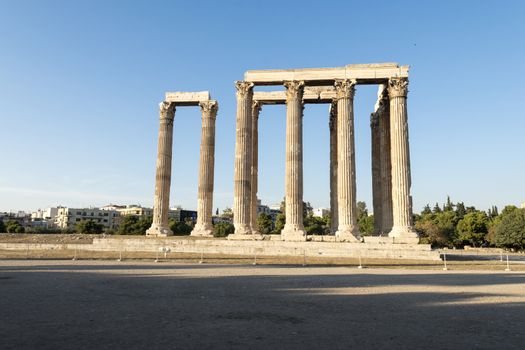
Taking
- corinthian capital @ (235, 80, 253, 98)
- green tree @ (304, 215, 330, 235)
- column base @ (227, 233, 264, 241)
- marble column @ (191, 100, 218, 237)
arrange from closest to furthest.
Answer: column base @ (227, 233, 264, 241), corinthian capital @ (235, 80, 253, 98), marble column @ (191, 100, 218, 237), green tree @ (304, 215, 330, 235)

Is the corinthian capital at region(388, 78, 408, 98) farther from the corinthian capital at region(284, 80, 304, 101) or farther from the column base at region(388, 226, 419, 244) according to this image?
the column base at region(388, 226, 419, 244)

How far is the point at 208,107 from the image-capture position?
46.8 meters

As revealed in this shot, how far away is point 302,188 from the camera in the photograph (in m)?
37.8

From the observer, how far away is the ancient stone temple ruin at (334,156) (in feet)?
117

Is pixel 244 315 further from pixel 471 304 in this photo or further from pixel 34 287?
pixel 34 287

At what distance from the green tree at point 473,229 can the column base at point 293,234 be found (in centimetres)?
6718

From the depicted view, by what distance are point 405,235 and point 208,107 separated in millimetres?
25913

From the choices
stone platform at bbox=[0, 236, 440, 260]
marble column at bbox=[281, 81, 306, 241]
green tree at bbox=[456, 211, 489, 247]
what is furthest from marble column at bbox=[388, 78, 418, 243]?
green tree at bbox=[456, 211, 489, 247]

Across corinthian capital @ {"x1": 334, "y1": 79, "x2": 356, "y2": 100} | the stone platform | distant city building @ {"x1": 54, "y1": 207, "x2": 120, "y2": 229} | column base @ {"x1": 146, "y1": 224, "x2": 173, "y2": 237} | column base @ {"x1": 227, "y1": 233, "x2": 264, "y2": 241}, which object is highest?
corinthian capital @ {"x1": 334, "y1": 79, "x2": 356, "y2": 100}

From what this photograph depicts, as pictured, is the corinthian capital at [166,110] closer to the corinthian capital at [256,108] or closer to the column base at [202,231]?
the corinthian capital at [256,108]

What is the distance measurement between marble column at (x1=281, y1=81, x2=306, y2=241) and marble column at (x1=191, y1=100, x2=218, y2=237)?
37.3 feet

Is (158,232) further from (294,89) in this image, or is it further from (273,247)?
(294,89)

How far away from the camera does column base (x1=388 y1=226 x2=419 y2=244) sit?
111 ft

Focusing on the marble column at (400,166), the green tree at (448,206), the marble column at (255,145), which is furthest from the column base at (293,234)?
the green tree at (448,206)
